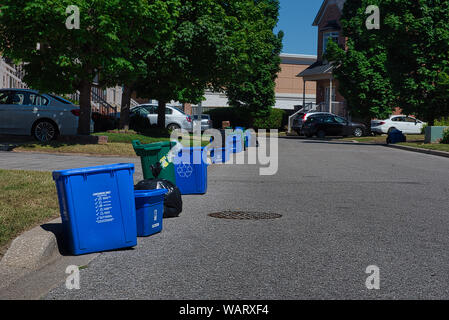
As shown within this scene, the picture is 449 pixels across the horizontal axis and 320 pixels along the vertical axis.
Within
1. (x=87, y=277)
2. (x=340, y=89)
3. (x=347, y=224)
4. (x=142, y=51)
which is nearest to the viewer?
(x=87, y=277)

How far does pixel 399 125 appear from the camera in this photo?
134 feet

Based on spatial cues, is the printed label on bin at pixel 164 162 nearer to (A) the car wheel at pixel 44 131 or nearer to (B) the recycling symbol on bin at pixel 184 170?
(B) the recycling symbol on bin at pixel 184 170

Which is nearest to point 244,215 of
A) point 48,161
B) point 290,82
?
point 48,161

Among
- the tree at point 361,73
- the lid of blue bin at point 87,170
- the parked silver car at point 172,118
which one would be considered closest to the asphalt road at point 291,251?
the lid of blue bin at point 87,170

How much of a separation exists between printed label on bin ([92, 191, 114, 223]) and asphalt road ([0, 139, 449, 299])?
0.38 m

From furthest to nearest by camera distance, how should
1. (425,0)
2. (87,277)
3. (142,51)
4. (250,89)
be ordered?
(250,89) < (425,0) < (142,51) < (87,277)

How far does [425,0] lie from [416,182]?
61.4 ft

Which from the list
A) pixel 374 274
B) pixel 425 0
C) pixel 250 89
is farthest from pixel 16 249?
pixel 250 89

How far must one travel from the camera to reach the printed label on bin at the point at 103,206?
19.9 ft

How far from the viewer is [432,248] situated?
6527 mm

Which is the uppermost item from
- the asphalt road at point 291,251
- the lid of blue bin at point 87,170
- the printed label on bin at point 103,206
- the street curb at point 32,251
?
the lid of blue bin at point 87,170

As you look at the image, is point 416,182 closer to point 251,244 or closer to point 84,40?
point 251,244

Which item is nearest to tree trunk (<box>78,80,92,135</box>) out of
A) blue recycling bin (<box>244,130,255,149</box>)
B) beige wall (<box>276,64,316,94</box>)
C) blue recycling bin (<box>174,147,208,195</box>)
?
blue recycling bin (<box>244,130,255,149</box>)

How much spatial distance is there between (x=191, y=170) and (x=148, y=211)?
141 inches
